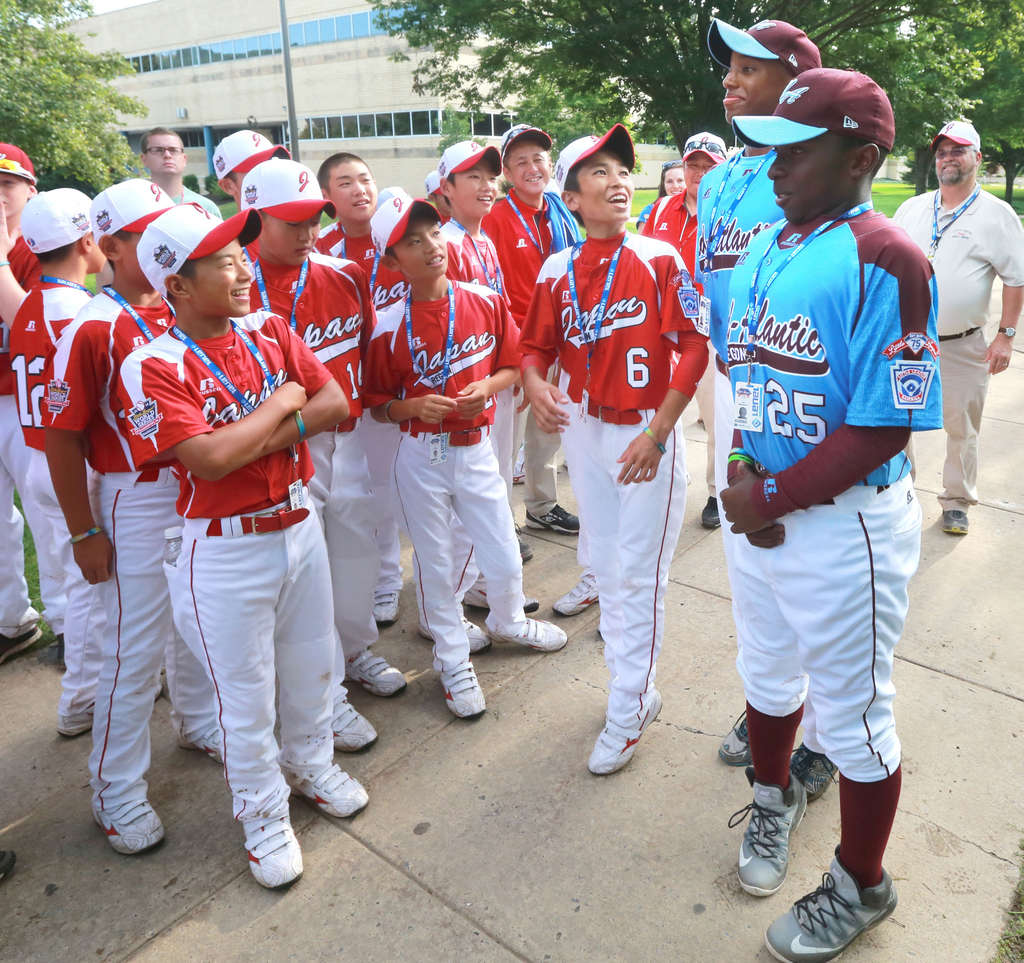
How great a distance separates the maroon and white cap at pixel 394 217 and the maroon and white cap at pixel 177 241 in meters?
0.96

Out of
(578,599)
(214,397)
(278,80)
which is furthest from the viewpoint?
(278,80)

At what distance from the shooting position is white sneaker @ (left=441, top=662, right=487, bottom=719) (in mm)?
3605

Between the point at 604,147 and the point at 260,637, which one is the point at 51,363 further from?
the point at 604,147

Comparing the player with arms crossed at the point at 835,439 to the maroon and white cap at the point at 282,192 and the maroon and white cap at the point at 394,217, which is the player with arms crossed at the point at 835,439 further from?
the maroon and white cap at the point at 282,192

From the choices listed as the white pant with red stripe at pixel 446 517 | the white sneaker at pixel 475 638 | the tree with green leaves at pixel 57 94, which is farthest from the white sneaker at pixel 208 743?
the tree with green leaves at pixel 57 94

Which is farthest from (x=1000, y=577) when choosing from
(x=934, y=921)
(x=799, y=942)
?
(x=799, y=942)

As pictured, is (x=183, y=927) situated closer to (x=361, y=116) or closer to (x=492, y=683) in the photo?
(x=492, y=683)

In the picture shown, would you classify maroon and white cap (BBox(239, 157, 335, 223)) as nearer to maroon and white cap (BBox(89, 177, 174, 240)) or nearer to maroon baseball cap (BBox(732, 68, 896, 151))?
maroon and white cap (BBox(89, 177, 174, 240))

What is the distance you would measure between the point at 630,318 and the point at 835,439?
1296 millimetres

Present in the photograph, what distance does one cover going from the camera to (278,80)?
171ft

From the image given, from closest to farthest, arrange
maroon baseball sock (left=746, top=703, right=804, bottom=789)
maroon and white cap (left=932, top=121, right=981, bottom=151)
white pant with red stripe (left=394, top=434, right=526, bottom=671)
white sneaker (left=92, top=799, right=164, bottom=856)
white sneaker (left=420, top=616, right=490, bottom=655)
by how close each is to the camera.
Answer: maroon baseball sock (left=746, top=703, right=804, bottom=789) → white sneaker (left=92, top=799, right=164, bottom=856) → white pant with red stripe (left=394, top=434, right=526, bottom=671) → white sneaker (left=420, top=616, right=490, bottom=655) → maroon and white cap (left=932, top=121, right=981, bottom=151)

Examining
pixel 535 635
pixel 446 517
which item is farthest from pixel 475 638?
pixel 446 517

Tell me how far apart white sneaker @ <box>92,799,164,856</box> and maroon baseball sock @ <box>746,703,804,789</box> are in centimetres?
216

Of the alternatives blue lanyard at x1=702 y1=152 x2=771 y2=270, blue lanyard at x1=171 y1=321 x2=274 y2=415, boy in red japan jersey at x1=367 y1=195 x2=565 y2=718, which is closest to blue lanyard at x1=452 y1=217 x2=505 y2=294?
boy in red japan jersey at x1=367 y1=195 x2=565 y2=718
